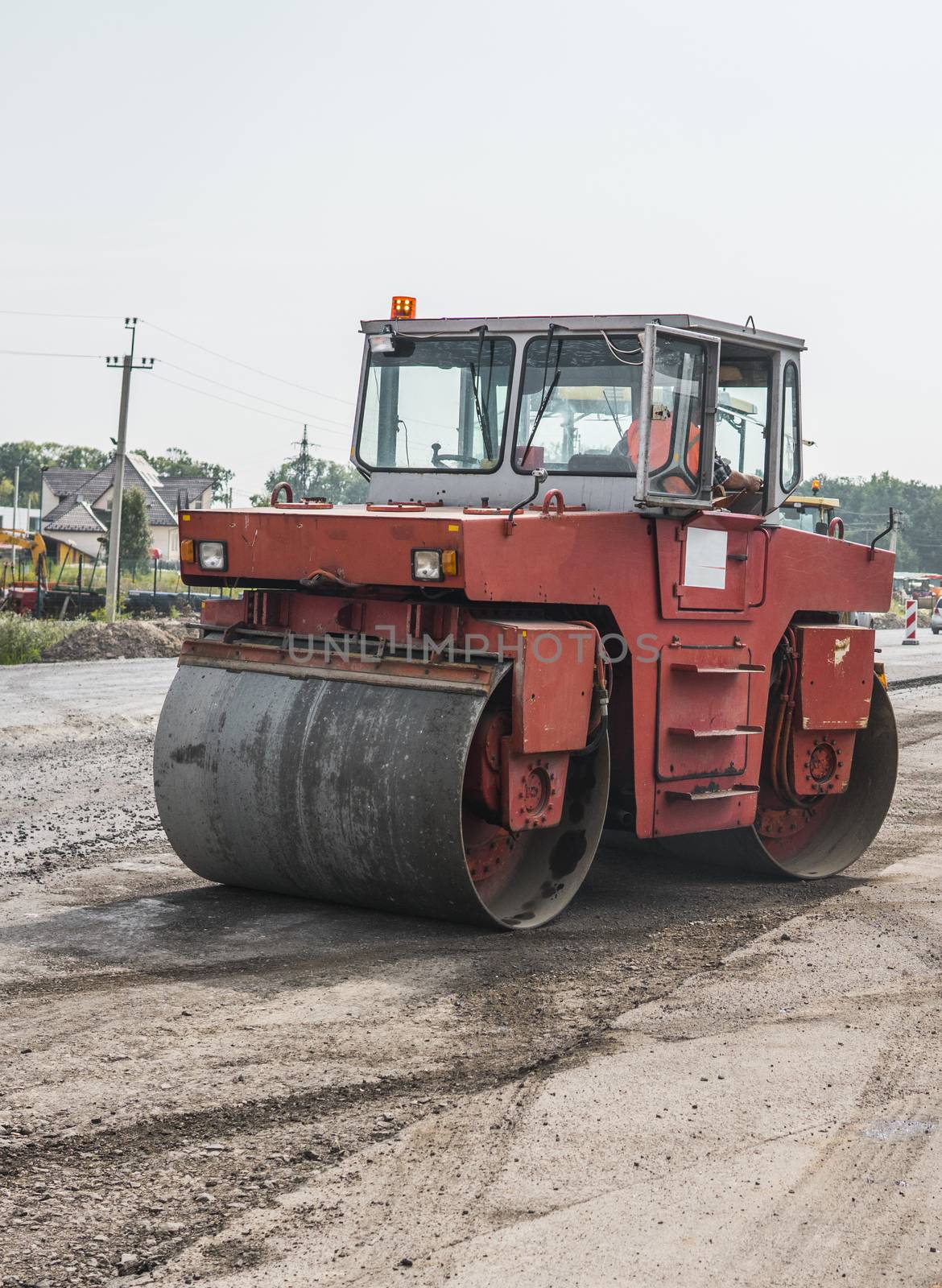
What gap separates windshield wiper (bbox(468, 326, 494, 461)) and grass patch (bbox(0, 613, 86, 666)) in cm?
1584

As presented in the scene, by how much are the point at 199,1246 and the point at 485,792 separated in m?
3.01

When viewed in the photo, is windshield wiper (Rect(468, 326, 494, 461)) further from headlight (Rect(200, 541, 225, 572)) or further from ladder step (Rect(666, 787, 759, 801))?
ladder step (Rect(666, 787, 759, 801))

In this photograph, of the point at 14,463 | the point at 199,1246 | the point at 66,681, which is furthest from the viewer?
the point at 14,463

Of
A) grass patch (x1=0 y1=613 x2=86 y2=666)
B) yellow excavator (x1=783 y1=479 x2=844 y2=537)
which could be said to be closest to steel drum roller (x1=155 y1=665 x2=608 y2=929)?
yellow excavator (x1=783 y1=479 x2=844 y2=537)

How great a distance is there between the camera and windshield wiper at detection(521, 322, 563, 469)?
7289 mm

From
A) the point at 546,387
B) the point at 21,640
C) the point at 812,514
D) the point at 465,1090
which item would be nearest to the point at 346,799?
the point at 465,1090

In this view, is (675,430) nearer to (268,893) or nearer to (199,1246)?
(268,893)

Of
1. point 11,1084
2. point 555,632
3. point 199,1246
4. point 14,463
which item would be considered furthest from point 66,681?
point 14,463

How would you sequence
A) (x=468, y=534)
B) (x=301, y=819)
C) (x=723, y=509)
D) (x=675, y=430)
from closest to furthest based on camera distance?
(x=468, y=534), (x=301, y=819), (x=675, y=430), (x=723, y=509)

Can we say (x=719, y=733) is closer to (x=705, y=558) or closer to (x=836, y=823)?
(x=705, y=558)

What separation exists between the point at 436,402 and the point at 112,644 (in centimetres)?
1698

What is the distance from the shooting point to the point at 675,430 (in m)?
7.09

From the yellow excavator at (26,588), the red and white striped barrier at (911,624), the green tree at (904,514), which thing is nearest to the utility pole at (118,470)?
the yellow excavator at (26,588)

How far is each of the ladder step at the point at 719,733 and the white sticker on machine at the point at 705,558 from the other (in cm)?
70
